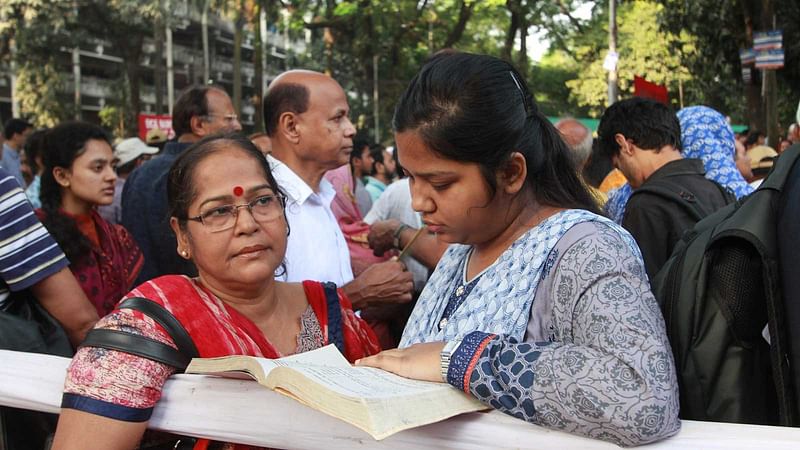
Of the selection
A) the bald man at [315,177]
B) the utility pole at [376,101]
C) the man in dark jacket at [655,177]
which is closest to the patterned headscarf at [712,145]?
the man in dark jacket at [655,177]

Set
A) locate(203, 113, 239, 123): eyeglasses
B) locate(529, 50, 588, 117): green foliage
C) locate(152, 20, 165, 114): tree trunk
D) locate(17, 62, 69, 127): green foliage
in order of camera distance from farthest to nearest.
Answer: locate(529, 50, 588, 117): green foliage
locate(17, 62, 69, 127): green foliage
locate(152, 20, 165, 114): tree trunk
locate(203, 113, 239, 123): eyeglasses

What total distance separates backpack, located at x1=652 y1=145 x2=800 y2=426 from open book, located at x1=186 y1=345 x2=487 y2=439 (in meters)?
0.45

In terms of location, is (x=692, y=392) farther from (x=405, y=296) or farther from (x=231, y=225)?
(x=405, y=296)

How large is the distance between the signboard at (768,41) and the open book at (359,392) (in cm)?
1273

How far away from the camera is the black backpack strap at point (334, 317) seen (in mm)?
2160

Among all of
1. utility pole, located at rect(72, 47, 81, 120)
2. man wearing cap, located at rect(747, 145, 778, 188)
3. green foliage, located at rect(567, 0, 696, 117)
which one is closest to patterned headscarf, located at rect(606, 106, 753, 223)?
man wearing cap, located at rect(747, 145, 778, 188)

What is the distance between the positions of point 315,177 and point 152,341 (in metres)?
1.56

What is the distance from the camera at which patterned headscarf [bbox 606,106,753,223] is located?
13.6 ft

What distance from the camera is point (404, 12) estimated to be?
2173 centimetres

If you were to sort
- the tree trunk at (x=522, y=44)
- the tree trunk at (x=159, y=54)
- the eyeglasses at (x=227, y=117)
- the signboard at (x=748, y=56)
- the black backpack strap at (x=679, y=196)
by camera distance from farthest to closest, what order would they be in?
the tree trunk at (x=159, y=54) → the tree trunk at (x=522, y=44) → the signboard at (x=748, y=56) → the eyeglasses at (x=227, y=117) → the black backpack strap at (x=679, y=196)

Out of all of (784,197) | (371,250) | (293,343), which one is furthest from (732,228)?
(371,250)

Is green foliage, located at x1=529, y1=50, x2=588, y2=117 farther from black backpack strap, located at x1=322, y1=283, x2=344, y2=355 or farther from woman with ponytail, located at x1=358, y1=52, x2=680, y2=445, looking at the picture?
woman with ponytail, located at x1=358, y1=52, x2=680, y2=445

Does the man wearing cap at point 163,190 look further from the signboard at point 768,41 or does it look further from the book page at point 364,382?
the signboard at point 768,41

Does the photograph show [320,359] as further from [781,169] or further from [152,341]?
[781,169]
